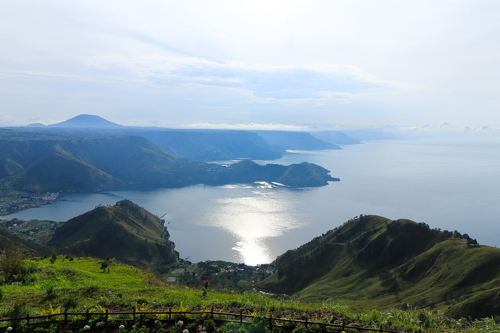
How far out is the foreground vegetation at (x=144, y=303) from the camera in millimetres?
13844

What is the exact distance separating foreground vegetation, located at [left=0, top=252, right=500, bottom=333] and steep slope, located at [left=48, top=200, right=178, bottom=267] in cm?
10545

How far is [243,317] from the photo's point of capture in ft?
45.6

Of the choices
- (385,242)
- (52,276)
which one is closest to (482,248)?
(385,242)

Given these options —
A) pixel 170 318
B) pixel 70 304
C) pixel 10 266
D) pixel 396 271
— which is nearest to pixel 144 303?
pixel 170 318

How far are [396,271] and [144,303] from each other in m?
74.3

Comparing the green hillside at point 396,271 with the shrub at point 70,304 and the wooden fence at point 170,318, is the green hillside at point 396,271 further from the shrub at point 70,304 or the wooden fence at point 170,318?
the shrub at point 70,304

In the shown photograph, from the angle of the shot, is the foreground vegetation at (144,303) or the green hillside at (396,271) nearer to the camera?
the foreground vegetation at (144,303)

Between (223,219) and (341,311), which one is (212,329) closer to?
(341,311)

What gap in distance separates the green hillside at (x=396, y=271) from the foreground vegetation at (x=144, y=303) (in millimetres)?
26462

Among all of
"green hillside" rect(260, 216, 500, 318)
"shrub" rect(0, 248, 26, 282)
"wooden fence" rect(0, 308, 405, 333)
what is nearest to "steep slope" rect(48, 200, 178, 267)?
"green hillside" rect(260, 216, 500, 318)

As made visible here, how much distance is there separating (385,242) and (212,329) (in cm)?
8669

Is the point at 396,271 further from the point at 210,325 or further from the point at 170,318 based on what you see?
the point at 170,318

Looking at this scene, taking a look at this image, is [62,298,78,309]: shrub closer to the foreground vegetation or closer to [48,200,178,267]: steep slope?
the foreground vegetation

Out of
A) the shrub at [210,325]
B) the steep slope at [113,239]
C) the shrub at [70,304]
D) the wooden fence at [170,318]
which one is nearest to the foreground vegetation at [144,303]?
the shrub at [70,304]
